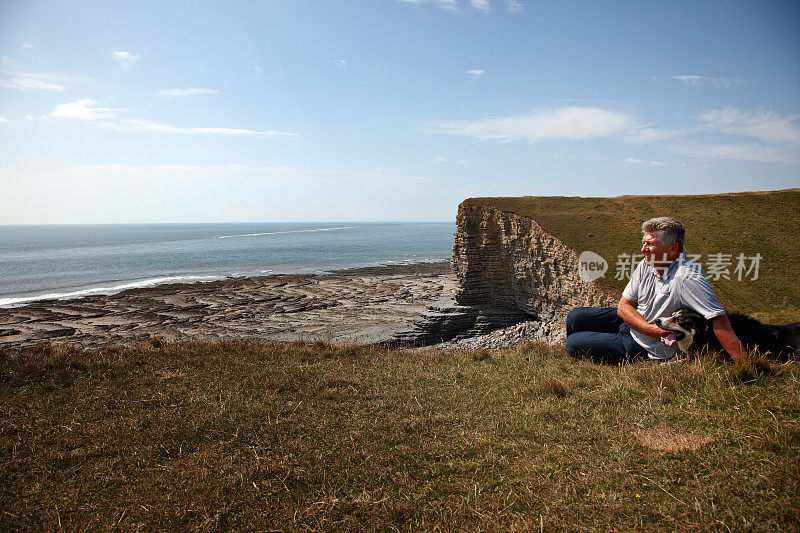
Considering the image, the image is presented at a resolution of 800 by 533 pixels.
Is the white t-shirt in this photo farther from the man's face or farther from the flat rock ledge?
the flat rock ledge

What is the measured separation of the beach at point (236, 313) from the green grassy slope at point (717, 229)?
41.3 ft

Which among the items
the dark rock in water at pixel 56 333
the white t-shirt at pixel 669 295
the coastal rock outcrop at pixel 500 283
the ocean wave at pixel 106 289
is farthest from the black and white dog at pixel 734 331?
the ocean wave at pixel 106 289

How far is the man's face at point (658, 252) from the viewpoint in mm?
4867

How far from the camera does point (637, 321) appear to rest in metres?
5.19

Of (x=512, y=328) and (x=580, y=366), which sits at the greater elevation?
(x=580, y=366)

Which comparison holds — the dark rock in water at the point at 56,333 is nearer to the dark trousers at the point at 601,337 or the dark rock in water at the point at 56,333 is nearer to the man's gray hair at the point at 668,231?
the dark trousers at the point at 601,337

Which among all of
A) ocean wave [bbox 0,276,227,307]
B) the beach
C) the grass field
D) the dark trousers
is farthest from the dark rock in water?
the dark trousers

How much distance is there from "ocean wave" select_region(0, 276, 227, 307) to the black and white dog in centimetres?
4815

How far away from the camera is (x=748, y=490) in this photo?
2.87m

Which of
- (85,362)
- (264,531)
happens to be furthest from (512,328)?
(264,531)

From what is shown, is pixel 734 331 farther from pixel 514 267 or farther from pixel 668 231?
pixel 514 267

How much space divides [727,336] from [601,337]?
1.73 m

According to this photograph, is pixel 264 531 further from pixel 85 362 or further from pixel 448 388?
pixel 85 362

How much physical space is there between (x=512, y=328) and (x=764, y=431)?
22.2m
